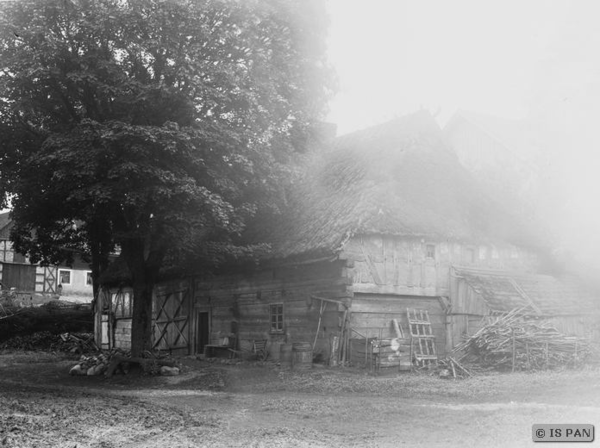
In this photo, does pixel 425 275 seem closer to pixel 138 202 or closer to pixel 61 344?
pixel 138 202

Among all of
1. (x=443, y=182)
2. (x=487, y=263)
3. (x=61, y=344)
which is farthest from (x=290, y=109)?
(x=61, y=344)

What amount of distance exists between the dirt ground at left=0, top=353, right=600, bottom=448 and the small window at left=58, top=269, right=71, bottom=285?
35.7m

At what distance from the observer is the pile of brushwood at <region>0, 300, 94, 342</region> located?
3562 centimetres

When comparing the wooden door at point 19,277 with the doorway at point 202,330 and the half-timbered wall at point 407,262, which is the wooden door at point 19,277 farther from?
the half-timbered wall at point 407,262

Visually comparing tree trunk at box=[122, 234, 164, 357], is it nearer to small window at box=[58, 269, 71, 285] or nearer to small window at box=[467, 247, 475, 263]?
small window at box=[467, 247, 475, 263]

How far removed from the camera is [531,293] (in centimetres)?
2231

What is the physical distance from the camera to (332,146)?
30141 mm

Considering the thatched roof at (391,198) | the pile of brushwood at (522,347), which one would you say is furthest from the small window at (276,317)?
the pile of brushwood at (522,347)

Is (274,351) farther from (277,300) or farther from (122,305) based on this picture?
(122,305)

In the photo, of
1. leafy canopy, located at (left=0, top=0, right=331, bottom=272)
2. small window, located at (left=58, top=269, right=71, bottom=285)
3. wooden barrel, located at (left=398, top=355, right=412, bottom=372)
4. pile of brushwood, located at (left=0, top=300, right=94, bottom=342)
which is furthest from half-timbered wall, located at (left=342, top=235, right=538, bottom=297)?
small window, located at (left=58, top=269, right=71, bottom=285)

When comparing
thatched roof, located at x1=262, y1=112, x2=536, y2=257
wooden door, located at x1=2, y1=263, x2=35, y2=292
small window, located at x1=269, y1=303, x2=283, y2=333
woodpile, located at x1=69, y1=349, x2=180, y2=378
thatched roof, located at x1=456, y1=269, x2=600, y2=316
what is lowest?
woodpile, located at x1=69, y1=349, x2=180, y2=378

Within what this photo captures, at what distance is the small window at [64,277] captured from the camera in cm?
5456

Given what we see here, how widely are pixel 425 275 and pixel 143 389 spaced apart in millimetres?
9661

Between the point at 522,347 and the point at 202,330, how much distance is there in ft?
45.5
